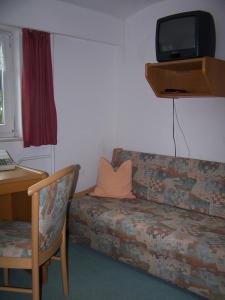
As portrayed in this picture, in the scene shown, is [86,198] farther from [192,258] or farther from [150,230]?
[192,258]

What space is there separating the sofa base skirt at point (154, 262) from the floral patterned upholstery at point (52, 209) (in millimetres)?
684

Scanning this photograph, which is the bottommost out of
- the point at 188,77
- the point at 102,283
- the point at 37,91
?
the point at 102,283

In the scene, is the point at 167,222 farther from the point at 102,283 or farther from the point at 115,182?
the point at 115,182

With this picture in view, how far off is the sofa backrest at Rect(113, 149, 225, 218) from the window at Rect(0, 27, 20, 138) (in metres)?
1.20

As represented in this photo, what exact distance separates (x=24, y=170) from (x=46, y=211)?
2.75 ft

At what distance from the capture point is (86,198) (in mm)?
2906

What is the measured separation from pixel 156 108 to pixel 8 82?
1.42m

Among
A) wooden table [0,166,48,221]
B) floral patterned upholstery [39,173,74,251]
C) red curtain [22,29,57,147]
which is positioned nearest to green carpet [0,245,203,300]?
wooden table [0,166,48,221]

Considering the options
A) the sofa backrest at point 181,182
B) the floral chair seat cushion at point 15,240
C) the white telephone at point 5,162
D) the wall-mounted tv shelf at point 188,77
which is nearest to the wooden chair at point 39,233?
the floral chair seat cushion at point 15,240

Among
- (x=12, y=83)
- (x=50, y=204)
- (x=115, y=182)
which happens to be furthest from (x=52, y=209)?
(x=12, y=83)

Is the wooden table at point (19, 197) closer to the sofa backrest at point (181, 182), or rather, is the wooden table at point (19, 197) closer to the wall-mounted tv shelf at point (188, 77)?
the sofa backrest at point (181, 182)

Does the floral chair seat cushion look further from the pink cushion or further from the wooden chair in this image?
the pink cushion

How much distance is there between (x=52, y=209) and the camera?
1.72 metres

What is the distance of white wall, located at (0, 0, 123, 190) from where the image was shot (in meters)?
2.76
